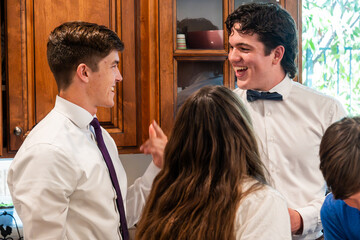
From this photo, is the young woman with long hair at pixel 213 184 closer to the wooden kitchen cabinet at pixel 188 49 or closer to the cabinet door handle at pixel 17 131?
the wooden kitchen cabinet at pixel 188 49

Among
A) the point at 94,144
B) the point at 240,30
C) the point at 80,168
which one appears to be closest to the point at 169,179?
the point at 80,168

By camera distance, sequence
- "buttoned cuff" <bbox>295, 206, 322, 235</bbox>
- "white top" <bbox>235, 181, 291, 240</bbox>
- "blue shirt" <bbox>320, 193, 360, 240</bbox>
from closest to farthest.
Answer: "white top" <bbox>235, 181, 291, 240</bbox>
"blue shirt" <bbox>320, 193, 360, 240</bbox>
"buttoned cuff" <bbox>295, 206, 322, 235</bbox>

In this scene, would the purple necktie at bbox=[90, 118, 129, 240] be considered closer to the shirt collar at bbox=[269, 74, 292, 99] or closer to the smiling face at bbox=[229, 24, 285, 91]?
the smiling face at bbox=[229, 24, 285, 91]

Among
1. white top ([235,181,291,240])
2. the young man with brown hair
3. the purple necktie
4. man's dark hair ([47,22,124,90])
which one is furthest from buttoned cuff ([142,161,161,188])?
white top ([235,181,291,240])

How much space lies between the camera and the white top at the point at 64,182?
157 centimetres

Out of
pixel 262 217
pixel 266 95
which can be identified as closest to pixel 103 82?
pixel 266 95

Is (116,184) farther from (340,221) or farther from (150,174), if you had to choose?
(340,221)

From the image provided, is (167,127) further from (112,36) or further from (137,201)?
(112,36)

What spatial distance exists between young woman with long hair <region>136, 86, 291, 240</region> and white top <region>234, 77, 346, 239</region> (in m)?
0.79

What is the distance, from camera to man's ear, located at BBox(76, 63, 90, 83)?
1849 millimetres

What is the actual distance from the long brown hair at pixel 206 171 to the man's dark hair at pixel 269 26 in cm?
85

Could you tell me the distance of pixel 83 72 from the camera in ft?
6.10

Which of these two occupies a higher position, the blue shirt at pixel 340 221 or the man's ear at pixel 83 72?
the man's ear at pixel 83 72

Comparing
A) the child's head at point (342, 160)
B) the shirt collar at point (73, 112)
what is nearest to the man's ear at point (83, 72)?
the shirt collar at point (73, 112)
